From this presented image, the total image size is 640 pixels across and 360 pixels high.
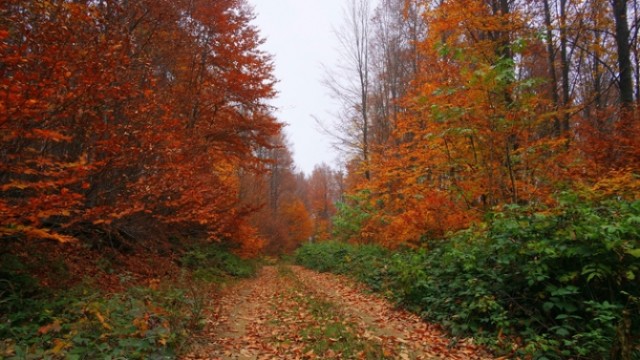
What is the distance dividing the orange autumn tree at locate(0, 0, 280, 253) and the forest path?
2.51m

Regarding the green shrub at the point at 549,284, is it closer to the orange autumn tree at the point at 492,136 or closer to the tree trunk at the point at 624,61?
the orange autumn tree at the point at 492,136

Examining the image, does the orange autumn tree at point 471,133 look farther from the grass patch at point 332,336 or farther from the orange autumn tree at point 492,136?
the grass patch at point 332,336

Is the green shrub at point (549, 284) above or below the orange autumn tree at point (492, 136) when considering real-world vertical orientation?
below

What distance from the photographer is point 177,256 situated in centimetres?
1119

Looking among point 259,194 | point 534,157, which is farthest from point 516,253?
point 259,194

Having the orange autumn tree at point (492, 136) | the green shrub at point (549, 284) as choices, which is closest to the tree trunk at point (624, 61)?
the orange autumn tree at point (492, 136)

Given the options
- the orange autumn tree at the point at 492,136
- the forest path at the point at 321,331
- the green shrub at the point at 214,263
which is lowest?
the forest path at the point at 321,331

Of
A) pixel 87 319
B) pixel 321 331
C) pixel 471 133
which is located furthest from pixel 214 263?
pixel 471 133

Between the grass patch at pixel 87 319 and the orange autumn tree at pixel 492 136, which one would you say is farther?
the orange autumn tree at pixel 492 136

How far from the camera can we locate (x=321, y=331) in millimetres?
6156

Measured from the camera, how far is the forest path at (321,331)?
17.3ft

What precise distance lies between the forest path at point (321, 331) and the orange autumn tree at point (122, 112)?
251 centimetres

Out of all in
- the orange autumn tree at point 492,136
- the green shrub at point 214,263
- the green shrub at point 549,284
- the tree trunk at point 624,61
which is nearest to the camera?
the green shrub at point 549,284

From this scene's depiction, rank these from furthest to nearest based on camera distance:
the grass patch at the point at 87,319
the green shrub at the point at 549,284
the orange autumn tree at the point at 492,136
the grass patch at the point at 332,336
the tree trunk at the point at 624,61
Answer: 1. the tree trunk at the point at 624,61
2. the orange autumn tree at the point at 492,136
3. the grass patch at the point at 332,336
4. the green shrub at the point at 549,284
5. the grass patch at the point at 87,319
